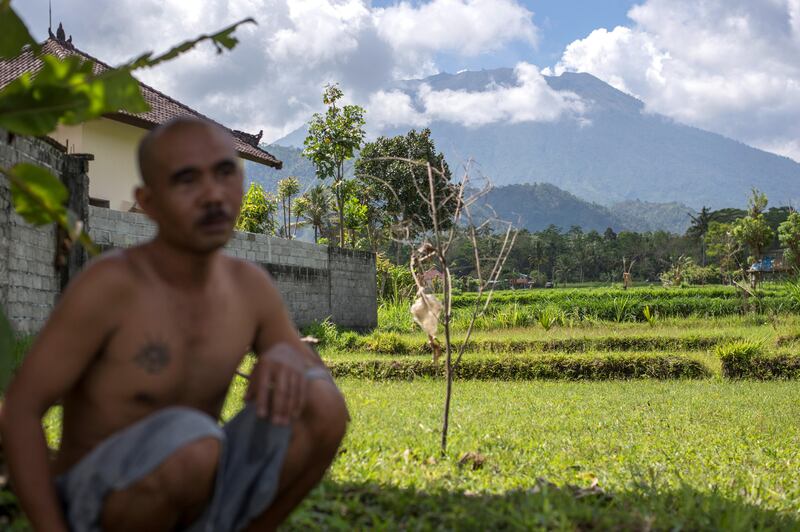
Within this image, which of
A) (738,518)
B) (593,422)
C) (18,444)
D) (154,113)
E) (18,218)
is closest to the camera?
(18,444)

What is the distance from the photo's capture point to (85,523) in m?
1.60

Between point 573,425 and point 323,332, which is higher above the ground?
point 323,332

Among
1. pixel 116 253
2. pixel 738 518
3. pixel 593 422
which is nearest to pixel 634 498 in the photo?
pixel 738 518

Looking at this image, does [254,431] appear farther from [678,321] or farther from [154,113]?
[678,321]

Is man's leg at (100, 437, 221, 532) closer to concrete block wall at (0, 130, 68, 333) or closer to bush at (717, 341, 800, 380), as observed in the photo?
concrete block wall at (0, 130, 68, 333)

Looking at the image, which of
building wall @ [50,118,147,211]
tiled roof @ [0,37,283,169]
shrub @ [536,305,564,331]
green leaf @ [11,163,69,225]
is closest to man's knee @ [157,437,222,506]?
green leaf @ [11,163,69,225]

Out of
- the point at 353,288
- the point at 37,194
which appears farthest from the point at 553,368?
the point at 37,194

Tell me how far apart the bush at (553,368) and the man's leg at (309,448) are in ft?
36.1

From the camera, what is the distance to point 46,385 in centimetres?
162

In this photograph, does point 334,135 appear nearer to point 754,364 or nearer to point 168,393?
point 754,364

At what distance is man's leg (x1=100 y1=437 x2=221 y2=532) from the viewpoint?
5.11ft

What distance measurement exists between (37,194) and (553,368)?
1134 cm

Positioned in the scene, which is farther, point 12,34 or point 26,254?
point 26,254

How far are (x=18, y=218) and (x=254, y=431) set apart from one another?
7.54m
